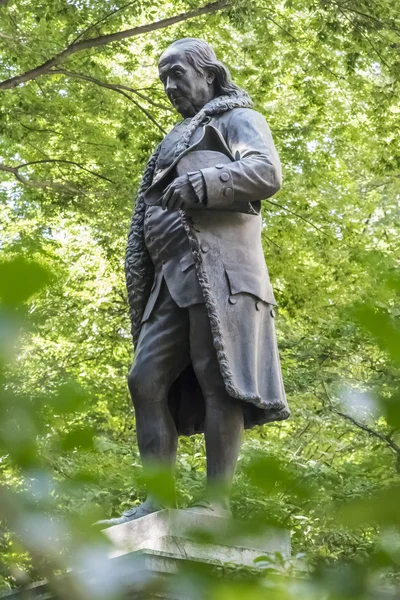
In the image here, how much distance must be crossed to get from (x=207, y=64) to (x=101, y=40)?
246 inches

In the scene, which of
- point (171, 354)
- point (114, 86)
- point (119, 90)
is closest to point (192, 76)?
point (171, 354)

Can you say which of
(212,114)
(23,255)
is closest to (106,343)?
(212,114)

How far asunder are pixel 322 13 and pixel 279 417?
741 cm

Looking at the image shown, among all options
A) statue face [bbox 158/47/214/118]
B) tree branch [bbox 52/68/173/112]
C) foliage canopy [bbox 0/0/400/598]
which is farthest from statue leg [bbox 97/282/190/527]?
tree branch [bbox 52/68/173/112]

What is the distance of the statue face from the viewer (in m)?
4.66

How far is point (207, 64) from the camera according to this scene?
4707 millimetres

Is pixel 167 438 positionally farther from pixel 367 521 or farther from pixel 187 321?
pixel 367 521

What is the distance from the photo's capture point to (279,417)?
4.26m

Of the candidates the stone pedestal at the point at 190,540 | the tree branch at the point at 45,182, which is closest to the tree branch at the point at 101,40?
the tree branch at the point at 45,182

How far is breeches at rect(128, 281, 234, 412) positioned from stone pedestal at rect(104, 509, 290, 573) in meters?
0.60

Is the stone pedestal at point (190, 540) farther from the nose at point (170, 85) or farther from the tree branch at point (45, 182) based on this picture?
the tree branch at point (45, 182)

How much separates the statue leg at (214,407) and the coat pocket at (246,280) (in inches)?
5.6

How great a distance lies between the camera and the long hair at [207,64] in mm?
4680

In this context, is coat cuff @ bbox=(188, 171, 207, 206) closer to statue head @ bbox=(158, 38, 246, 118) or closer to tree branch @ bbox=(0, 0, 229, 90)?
statue head @ bbox=(158, 38, 246, 118)
